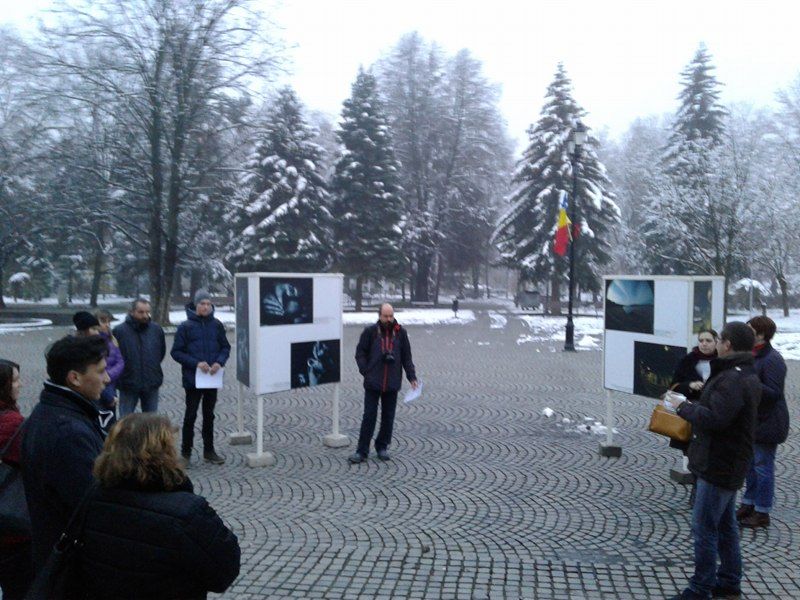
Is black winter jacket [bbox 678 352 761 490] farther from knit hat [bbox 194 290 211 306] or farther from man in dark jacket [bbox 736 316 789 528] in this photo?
knit hat [bbox 194 290 211 306]

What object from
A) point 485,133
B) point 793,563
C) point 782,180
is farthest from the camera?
point 485,133

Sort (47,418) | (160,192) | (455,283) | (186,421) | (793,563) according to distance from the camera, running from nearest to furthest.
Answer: (47,418) < (793,563) < (186,421) < (160,192) < (455,283)

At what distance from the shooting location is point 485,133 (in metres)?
48.8

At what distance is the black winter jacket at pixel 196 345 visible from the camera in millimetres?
7902

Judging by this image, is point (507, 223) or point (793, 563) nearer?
point (793, 563)

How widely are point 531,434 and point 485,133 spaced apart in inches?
1638

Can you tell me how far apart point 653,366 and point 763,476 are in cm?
220

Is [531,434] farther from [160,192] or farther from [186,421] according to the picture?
[160,192]

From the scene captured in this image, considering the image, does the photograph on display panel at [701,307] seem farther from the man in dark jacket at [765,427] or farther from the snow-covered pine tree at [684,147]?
the snow-covered pine tree at [684,147]

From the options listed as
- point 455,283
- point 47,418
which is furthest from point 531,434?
point 455,283

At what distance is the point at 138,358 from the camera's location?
762 cm

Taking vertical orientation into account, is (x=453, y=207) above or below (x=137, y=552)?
above

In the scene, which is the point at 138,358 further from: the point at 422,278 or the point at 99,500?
the point at 422,278

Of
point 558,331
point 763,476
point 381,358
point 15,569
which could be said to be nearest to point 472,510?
point 381,358
